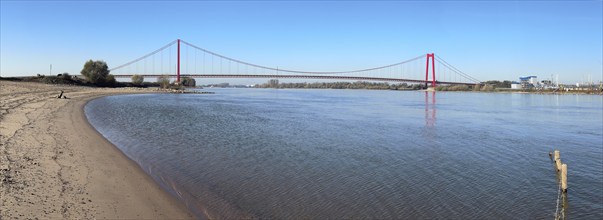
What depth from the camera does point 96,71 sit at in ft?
216

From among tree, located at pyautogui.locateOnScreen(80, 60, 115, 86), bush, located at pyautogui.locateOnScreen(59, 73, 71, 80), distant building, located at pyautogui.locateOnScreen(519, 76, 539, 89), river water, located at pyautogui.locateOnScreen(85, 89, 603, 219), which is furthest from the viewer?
distant building, located at pyautogui.locateOnScreen(519, 76, 539, 89)

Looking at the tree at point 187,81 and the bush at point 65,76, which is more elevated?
the tree at point 187,81

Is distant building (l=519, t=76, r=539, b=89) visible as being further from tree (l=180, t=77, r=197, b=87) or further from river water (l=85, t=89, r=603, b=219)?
river water (l=85, t=89, r=603, b=219)

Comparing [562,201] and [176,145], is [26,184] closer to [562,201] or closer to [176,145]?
[176,145]

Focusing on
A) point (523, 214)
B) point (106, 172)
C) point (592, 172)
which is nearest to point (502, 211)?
point (523, 214)

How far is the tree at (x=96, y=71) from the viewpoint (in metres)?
65.5

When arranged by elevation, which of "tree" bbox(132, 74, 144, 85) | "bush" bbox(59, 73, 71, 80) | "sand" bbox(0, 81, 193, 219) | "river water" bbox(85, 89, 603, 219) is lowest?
"river water" bbox(85, 89, 603, 219)

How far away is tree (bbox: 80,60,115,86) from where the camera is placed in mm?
65500

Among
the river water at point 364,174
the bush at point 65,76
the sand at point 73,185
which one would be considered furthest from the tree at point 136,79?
the sand at point 73,185

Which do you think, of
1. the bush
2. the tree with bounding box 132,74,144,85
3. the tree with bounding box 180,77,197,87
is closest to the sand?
the bush

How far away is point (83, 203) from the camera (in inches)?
186

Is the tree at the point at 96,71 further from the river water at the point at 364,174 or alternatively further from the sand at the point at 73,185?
the sand at the point at 73,185

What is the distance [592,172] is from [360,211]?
6.61 metres

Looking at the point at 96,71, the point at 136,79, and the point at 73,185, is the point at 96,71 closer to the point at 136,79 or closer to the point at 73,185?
the point at 136,79
